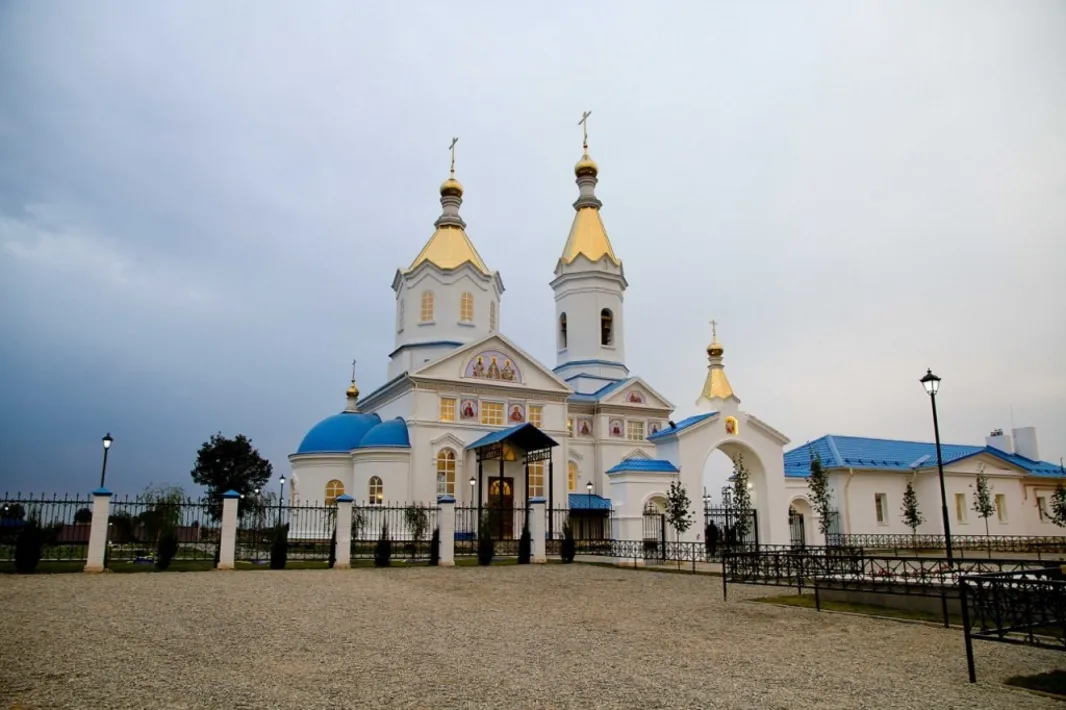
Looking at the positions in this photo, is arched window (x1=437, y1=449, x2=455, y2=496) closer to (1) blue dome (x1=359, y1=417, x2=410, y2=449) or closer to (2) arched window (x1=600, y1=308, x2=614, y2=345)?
(1) blue dome (x1=359, y1=417, x2=410, y2=449)

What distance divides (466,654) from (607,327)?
31352 millimetres

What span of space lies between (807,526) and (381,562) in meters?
17.1

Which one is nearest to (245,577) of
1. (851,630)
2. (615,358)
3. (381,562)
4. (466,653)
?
(381,562)

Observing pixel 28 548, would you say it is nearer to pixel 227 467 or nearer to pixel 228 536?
pixel 228 536

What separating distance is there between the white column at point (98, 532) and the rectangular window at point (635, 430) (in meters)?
23.9

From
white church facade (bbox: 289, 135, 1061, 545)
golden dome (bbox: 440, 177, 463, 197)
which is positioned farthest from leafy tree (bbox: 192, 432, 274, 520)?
golden dome (bbox: 440, 177, 463, 197)

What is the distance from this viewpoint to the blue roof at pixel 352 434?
96.4 feet

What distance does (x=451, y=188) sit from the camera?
36844 mm

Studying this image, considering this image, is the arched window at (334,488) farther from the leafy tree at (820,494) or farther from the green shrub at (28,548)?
the leafy tree at (820,494)

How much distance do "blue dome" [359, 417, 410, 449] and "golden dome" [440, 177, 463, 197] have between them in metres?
12.7

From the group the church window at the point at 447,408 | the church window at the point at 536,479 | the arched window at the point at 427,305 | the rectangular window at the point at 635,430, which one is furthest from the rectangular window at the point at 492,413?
the rectangular window at the point at 635,430

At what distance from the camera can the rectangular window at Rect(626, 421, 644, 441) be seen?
3644 cm

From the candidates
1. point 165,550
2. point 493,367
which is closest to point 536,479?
point 493,367

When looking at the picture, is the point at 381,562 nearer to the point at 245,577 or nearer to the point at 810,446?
the point at 245,577
